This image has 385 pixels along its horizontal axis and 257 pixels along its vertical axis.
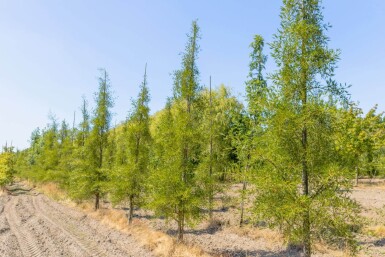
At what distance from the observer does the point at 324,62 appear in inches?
405

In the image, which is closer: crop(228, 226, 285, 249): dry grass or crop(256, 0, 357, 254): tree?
crop(256, 0, 357, 254): tree

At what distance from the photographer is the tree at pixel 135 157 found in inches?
921

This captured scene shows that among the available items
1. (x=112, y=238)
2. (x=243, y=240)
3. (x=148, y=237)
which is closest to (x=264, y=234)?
(x=243, y=240)

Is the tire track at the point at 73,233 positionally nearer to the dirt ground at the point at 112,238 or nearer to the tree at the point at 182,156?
the dirt ground at the point at 112,238

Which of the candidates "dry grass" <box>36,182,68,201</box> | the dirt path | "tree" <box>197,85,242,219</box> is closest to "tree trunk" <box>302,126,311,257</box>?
"tree" <box>197,85,242,219</box>

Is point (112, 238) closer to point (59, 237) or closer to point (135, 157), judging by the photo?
point (59, 237)

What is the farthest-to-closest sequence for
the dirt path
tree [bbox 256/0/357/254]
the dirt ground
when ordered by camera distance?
the dirt ground → the dirt path → tree [bbox 256/0/357/254]

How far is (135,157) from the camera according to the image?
2458 cm

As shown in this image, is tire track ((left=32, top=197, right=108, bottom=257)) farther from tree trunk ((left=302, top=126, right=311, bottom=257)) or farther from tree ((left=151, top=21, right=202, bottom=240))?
tree trunk ((left=302, top=126, right=311, bottom=257))

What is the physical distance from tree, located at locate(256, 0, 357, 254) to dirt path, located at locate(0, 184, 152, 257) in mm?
8587

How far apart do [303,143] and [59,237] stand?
1567cm

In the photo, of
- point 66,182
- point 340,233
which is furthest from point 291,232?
point 66,182

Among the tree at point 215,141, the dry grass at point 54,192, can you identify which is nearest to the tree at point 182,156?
the tree at point 215,141

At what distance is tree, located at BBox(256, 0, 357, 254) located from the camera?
961cm
